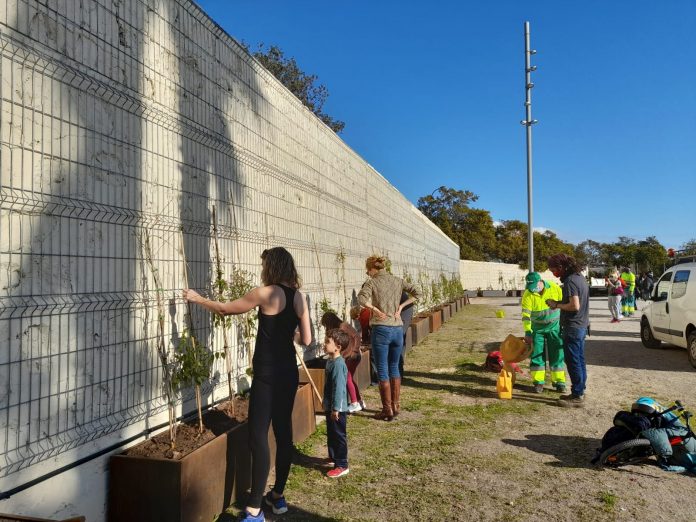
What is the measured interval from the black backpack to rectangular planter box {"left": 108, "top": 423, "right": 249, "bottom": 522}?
322cm

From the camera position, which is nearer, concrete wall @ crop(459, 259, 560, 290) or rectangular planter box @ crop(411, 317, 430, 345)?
rectangular planter box @ crop(411, 317, 430, 345)

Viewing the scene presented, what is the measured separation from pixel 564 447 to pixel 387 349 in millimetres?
1969

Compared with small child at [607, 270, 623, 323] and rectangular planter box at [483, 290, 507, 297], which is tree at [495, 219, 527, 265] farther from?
small child at [607, 270, 623, 323]

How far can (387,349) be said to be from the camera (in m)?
6.05

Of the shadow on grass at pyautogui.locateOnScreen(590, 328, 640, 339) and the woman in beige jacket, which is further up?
the woman in beige jacket

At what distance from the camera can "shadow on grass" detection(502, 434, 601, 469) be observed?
15.7 feet

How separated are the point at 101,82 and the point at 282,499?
296 cm

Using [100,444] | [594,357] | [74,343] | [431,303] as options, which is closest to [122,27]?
[74,343]

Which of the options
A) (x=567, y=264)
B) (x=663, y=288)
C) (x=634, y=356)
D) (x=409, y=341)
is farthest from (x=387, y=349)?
(x=663, y=288)

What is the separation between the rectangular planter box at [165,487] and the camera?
10.5ft

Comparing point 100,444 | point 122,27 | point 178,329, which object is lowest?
point 100,444

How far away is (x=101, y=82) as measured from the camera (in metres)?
3.40

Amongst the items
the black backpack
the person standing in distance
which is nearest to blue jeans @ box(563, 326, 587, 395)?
the person standing in distance

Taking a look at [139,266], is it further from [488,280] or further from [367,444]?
[488,280]
